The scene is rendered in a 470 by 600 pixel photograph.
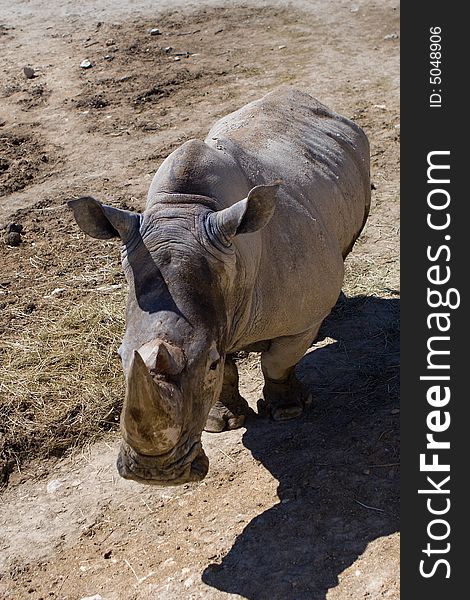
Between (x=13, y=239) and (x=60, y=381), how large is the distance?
8.62 feet

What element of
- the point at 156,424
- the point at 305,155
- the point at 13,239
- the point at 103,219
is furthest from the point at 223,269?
the point at 13,239

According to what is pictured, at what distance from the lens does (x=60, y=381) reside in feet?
21.7

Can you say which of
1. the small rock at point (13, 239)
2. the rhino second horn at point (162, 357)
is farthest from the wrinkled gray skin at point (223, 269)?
the small rock at point (13, 239)

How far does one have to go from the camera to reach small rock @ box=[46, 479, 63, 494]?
580 cm

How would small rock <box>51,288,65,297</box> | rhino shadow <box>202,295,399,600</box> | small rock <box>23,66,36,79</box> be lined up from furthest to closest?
1. small rock <box>23,66,36,79</box>
2. small rock <box>51,288,65,297</box>
3. rhino shadow <box>202,295,399,600</box>

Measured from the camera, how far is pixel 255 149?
5660 mm

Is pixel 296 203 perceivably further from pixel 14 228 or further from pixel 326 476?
pixel 14 228

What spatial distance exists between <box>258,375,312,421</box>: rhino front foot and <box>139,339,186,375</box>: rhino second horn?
2.16 m

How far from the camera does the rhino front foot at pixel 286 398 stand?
5.98 metres

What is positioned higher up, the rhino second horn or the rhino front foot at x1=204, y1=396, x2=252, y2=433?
the rhino second horn

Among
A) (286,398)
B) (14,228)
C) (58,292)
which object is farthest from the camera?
(14,228)

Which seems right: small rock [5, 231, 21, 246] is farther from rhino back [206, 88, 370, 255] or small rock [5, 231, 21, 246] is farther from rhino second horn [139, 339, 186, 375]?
rhino second horn [139, 339, 186, 375]

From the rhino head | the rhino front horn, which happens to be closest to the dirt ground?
the rhino head

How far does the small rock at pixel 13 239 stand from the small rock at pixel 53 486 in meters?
3.52
